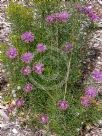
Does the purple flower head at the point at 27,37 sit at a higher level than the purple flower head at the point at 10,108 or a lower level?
higher

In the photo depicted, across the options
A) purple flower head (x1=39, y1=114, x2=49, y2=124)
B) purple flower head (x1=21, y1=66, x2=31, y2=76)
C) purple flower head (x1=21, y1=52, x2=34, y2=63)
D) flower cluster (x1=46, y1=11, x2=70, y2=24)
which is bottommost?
purple flower head (x1=39, y1=114, x2=49, y2=124)

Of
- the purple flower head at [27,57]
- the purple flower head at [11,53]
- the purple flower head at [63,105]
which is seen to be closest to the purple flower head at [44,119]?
the purple flower head at [63,105]

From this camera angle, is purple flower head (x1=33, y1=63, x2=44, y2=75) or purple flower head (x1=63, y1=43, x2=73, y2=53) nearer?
purple flower head (x1=33, y1=63, x2=44, y2=75)

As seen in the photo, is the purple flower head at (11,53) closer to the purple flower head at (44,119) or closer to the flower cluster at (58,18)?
the flower cluster at (58,18)

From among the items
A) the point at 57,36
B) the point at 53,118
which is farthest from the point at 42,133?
the point at 57,36

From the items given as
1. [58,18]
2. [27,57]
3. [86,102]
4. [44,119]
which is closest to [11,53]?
[27,57]

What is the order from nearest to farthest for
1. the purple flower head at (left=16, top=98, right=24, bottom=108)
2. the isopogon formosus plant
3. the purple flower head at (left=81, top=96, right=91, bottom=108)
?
the purple flower head at (left=81, top=96, right=91, bottom=108)
the isopogon formosus plant
the purple flower head at (left=16, top=98, right=24, bottom=108)

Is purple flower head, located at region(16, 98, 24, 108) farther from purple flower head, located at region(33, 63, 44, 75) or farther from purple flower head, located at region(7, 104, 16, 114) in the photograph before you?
purple flower head, located at region(33, 63, 44, 75)

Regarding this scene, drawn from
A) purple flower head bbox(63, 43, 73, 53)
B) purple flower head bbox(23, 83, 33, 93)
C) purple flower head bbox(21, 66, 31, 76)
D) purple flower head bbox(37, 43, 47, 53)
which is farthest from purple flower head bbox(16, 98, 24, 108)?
purple flower head bbox(63, 43, 73, 53)
